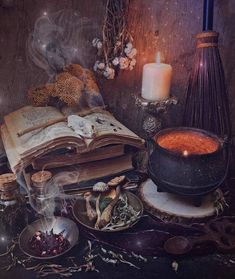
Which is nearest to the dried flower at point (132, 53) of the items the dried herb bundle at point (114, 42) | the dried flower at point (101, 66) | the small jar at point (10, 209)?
the dried herb bundle at point (114, 42)

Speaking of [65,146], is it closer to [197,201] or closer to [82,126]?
[82,126]

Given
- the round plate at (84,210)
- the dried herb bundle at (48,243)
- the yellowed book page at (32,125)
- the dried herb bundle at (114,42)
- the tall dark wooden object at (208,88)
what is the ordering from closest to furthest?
the dried herb bundle at (48,243)
the round plate at (84,210)
the yellowed book page at (32,125)
the tall dark wooden object at (208,88)
the dried herb bundle at (114,42)

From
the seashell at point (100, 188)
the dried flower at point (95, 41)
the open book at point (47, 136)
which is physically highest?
the dried flower at point (95, 41)

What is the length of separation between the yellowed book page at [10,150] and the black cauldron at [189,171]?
496mm

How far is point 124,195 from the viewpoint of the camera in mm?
1198

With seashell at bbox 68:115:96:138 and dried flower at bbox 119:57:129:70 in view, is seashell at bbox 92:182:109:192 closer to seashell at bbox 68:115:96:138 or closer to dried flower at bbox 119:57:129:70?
seashell at bbox 68:115:96:138

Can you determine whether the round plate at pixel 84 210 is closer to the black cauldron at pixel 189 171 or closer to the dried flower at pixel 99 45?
the black cauldron at pixel 189 171

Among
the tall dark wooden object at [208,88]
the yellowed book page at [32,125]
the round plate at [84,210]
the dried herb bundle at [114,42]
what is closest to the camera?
the round plate at [84,210]

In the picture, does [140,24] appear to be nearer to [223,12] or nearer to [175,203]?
[223,12]

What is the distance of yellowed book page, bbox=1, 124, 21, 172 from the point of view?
1.15m

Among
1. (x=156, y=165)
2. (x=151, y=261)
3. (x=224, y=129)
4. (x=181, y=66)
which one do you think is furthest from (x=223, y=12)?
(x=151, y=261)

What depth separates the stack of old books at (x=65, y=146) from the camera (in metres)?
1.16

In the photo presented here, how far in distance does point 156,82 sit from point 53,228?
Answer: 0.67 metres

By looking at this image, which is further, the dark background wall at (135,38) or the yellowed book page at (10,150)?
the dark background wall at (135,38)
